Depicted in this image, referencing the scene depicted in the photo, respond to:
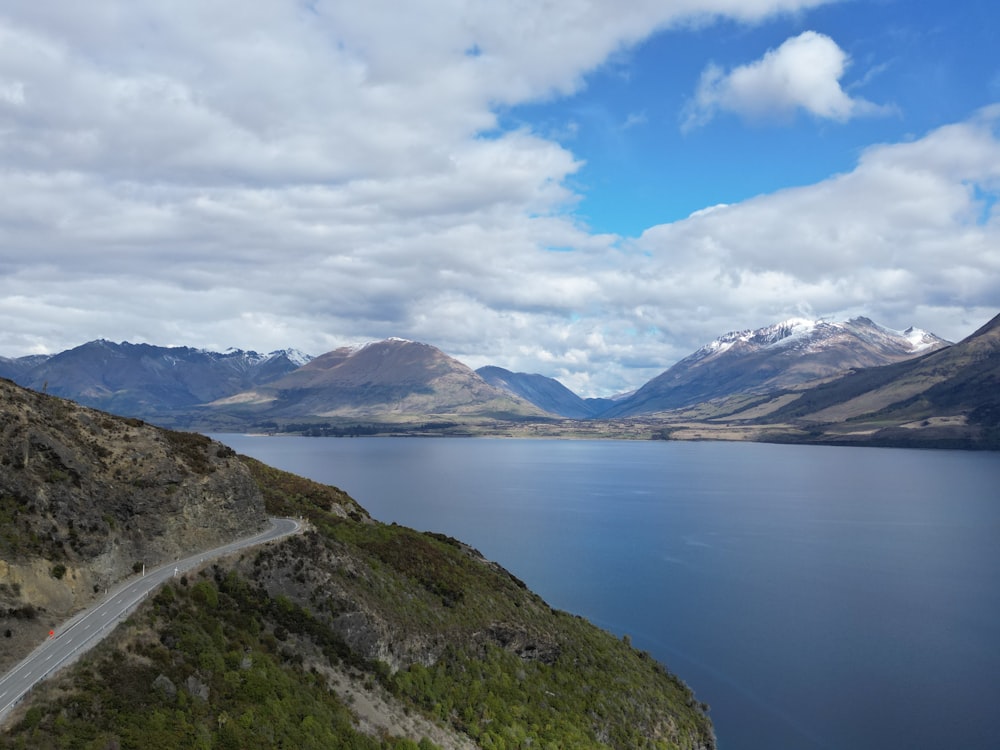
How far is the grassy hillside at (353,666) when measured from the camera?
1355 inches

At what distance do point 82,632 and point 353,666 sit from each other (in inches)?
695

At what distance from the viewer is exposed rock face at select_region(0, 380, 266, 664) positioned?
4134 cm

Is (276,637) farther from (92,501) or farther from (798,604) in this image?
(798,604)

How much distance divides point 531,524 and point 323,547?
126878 millimetres

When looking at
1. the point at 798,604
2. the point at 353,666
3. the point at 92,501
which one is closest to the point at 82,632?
the point at 92,501

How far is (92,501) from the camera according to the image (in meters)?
49.1

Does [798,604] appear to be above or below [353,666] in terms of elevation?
below

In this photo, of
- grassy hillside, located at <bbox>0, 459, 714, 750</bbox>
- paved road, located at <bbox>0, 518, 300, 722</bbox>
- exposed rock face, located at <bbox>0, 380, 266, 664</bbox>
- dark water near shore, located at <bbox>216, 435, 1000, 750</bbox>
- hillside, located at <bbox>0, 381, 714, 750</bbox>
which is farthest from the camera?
dark water near shore, located at <bbox>216, 435, 1000, 750</bbox>

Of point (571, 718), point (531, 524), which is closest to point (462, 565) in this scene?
point (571, 718)

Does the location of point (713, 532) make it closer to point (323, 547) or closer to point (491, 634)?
point (491, 634)

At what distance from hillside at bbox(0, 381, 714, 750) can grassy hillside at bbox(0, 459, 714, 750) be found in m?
0.14

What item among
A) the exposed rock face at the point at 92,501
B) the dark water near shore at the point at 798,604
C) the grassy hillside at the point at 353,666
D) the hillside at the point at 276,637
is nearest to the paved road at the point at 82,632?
the hillside at the point at 276,637

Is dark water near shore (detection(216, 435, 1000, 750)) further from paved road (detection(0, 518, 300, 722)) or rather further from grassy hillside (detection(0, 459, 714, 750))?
paved road (detection(0, 518, 300, 722))

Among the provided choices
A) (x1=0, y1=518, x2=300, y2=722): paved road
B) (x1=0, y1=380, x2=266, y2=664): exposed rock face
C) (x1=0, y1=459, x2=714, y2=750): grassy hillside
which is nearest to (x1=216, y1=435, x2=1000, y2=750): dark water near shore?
Result: (x1=0, y1=459, x2=714, y2=750): grassy hillside
